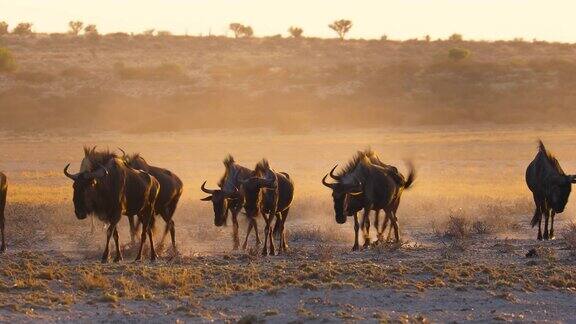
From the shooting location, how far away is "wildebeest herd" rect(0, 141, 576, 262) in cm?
1534

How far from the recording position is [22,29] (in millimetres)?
81938

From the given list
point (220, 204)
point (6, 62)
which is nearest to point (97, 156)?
point (220, 204)

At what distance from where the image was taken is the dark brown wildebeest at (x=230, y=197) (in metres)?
16.8

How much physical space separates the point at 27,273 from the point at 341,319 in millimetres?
4588

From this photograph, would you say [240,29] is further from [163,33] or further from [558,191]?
[558,191]

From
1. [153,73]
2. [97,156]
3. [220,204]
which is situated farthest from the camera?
[153,73]

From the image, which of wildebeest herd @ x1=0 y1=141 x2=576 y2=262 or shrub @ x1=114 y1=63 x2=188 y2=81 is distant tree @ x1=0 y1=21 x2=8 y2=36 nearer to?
shrub @ x1=114 y1=63 x2=188 y2=81

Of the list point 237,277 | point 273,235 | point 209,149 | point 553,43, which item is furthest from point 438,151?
point 553,43

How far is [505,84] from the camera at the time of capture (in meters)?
64.0

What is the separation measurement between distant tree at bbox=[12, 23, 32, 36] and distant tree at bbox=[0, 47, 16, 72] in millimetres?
18022

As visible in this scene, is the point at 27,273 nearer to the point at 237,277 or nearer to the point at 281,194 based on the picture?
the point at 237,277

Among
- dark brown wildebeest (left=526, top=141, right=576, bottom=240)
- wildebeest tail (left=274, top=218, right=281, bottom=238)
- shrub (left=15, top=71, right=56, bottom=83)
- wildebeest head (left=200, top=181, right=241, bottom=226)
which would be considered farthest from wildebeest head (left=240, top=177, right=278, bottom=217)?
shrub (left=15, top=71, right=56, bottom=83)

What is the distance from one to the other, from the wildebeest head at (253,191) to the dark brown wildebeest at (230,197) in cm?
17

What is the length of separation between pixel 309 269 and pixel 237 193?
381 cm
